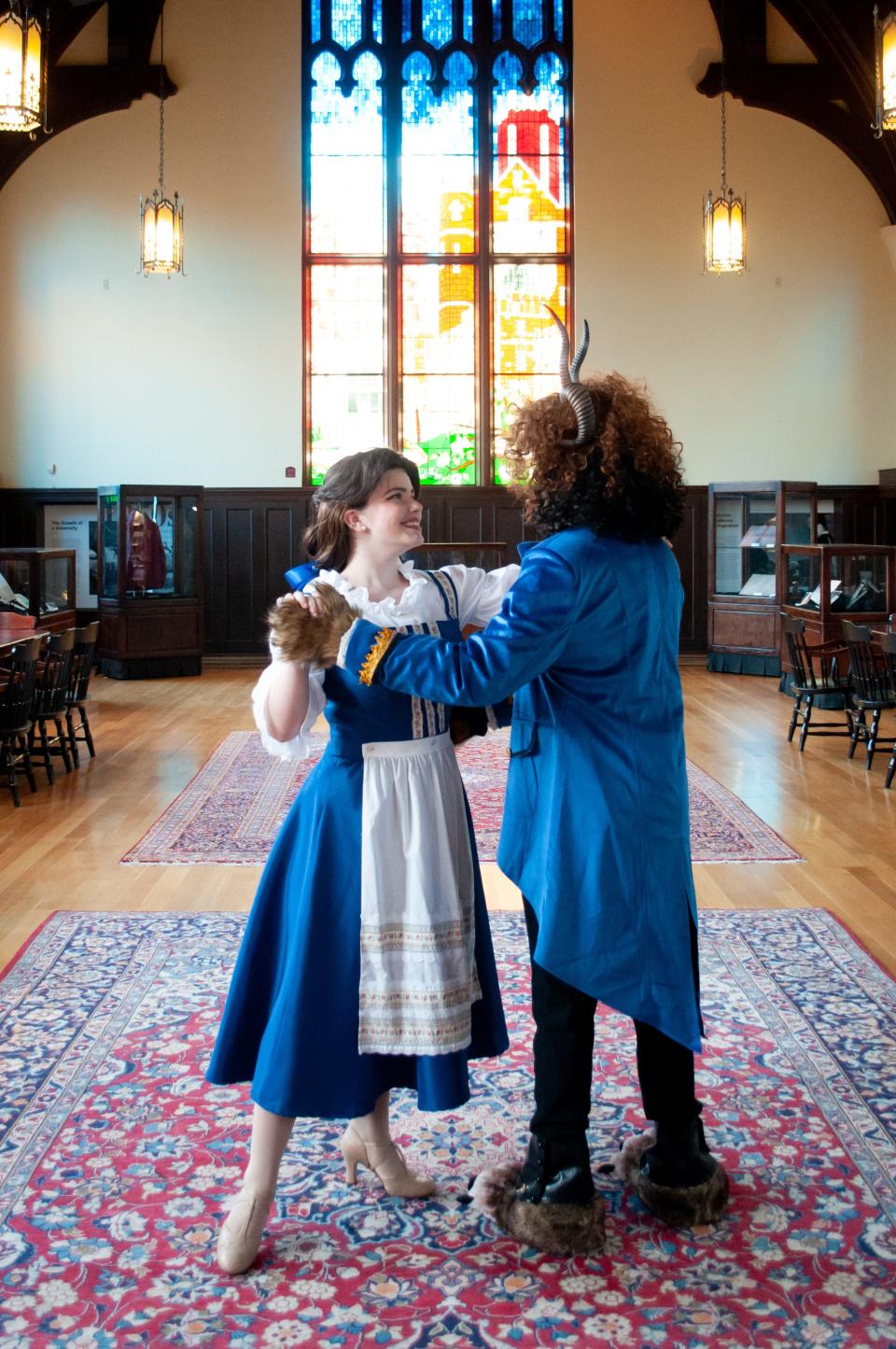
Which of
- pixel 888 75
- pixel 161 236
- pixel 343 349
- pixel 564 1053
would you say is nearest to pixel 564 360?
pixel 564 1053

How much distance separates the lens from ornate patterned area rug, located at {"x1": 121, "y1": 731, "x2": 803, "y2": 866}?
19.6 feet

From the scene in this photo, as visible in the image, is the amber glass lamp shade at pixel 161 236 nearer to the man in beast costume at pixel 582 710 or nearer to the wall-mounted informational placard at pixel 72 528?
the wall-mounted informational placard at pixel 72 528

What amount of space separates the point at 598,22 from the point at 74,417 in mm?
7250

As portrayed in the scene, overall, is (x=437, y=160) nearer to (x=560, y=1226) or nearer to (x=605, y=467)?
(x=605, y=467)

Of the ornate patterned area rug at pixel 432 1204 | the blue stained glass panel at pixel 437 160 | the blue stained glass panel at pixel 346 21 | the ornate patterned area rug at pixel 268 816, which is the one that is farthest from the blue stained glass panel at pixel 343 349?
the ornate patterned area rug at pixel 432 1204

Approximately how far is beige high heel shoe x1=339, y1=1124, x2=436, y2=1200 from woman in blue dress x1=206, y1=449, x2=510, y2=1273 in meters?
0.23

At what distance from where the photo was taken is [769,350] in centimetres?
1448

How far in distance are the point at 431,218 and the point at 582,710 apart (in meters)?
13.2

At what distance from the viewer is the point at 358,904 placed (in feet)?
8.20

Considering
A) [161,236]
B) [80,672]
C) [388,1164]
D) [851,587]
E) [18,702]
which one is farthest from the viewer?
[161,236]

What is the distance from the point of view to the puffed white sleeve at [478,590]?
266cm

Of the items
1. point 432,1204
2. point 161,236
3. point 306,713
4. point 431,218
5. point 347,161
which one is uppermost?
point 347,161

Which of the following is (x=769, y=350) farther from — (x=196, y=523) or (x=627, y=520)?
(x=627, y=520)

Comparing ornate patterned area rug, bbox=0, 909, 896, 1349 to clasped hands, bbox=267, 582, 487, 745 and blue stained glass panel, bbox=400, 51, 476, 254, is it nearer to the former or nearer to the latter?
clasped hands, bbox=267, 582, 487, 745
